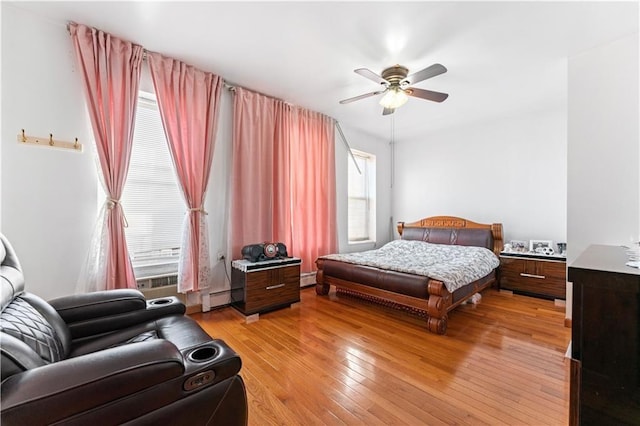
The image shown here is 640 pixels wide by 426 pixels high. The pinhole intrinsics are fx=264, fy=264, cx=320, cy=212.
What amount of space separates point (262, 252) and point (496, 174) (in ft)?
13.5

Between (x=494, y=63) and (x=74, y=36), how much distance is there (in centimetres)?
394

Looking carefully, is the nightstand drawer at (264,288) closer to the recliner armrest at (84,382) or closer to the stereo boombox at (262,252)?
the stereo boombox at (262,252)

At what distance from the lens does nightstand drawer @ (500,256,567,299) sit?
342cm

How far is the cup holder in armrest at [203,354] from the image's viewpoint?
1.09 meters

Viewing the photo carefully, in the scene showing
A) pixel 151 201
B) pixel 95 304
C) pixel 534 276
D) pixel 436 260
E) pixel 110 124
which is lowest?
pixel 534 276

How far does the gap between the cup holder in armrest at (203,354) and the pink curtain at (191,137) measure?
1870 mm

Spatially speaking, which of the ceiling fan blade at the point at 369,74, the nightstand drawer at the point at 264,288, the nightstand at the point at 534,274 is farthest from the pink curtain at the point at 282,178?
the nightstand at the point at 534,274

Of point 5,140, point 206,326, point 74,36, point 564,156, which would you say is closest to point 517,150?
point 564,156

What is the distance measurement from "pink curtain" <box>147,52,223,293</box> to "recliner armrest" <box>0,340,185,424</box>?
199 cm

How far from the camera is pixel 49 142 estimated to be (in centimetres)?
218

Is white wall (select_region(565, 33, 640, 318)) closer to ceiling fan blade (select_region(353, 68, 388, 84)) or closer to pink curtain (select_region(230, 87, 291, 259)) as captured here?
ceiling fan blade (select_region(353, 68, 388, 84))

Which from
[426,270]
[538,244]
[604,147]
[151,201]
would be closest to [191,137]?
[151,201]

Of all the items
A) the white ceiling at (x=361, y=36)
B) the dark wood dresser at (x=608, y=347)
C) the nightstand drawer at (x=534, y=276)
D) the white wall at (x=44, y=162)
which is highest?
the white ceiling at (x=361, y=36)

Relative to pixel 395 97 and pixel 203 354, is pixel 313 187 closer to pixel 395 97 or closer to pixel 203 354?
pixel 395 97
